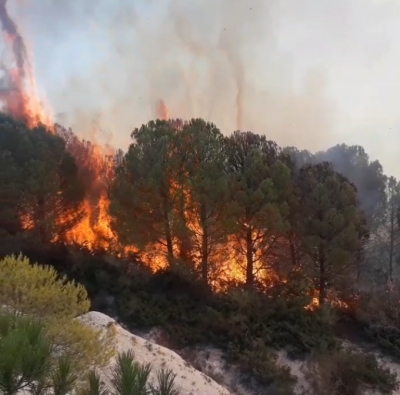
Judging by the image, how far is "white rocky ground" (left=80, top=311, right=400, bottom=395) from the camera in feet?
41.1

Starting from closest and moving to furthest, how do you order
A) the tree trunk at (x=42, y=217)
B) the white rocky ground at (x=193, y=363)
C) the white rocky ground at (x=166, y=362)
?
1. the white rocky ground at (x=166, y=362)
2. the white rocky ground at (x=193, y=363)
3. the tree trunk at (x=42, y=217)

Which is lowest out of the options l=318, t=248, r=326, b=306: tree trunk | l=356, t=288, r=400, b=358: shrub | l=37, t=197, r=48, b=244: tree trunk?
l=356, t=288, r=400, b=358: shrub

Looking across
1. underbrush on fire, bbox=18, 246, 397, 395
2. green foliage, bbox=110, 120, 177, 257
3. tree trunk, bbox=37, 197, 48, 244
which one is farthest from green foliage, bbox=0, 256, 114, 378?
tree trunk, bbox=37, 197, 48, 244

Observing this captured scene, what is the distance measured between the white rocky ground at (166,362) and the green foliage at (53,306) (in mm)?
3631

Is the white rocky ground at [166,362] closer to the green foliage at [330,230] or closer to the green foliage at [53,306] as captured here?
the green foliage at [53,306]

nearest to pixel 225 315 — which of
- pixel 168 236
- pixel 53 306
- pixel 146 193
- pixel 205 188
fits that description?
pixel 168 236

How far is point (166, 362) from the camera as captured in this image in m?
13.1

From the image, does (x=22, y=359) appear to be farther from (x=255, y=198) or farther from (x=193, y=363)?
(x=255, y=198)

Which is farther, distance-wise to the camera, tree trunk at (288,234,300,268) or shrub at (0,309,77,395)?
tree trunk at (288,234,300,268)

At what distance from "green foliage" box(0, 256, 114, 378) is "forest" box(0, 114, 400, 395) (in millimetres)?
8249

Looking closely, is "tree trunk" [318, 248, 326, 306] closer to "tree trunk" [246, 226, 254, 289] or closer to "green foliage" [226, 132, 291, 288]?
"green foliage" [226, 132, 291, 288]

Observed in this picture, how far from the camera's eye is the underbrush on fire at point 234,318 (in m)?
14.7

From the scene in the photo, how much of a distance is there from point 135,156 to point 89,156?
11616 mm

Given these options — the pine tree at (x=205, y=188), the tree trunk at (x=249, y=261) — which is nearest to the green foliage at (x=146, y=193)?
the pine tree at (x=205, y=188)
